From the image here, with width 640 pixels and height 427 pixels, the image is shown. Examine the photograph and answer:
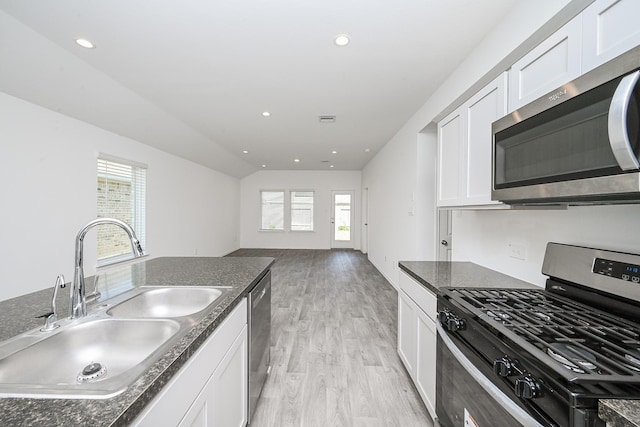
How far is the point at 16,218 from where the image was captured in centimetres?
240

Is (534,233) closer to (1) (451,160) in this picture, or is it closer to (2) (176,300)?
(1) (451,160)

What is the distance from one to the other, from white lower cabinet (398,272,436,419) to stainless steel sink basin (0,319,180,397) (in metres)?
1.35

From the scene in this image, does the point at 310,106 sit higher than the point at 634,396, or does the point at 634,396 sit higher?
the point at 310,106

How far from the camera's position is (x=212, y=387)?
1.05m

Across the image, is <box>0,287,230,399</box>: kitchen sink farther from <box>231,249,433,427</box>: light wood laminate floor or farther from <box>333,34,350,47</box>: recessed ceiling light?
<box>333,34,350,47</box>: recessed ceiling light

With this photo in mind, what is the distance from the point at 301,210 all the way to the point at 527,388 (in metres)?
8.03

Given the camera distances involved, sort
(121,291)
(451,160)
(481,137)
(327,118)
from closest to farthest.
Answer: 1. (121,291)
2. (481,137)
3. (451,160)
4. (327,118)

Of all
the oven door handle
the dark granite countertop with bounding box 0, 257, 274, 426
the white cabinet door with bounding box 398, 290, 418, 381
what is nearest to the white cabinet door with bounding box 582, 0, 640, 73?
the oven door handle

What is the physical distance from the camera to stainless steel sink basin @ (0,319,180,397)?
0.63m

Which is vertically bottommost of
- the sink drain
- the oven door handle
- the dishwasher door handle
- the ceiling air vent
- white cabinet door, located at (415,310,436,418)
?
white cabinet door, located at (415,310,436,418)

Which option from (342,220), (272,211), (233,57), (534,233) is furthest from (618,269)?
(272,211)

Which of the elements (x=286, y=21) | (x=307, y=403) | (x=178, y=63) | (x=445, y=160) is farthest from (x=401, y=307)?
(x=178, y=63)

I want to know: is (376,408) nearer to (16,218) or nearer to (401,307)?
(401,307)

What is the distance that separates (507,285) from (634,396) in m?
1.02
